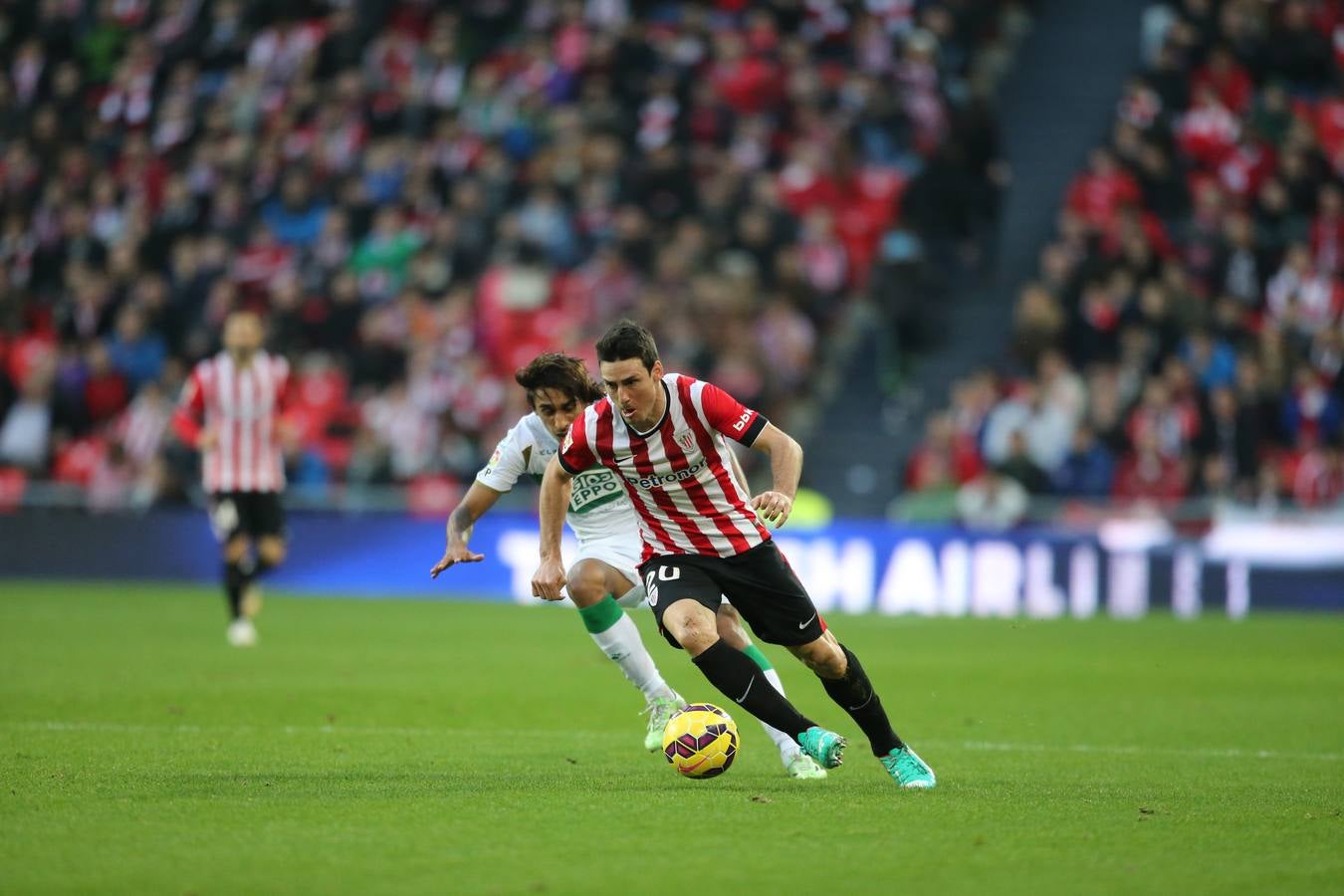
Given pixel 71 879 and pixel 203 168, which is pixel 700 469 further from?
pixel 203 168

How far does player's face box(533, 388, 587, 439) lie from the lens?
829 centimetres

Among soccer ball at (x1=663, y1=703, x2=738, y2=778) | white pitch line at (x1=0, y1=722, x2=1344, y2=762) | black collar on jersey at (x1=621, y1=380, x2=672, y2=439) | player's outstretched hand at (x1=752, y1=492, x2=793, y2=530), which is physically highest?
black collar on jersey at (x1=621, y1=380, x2=672, y2=439)

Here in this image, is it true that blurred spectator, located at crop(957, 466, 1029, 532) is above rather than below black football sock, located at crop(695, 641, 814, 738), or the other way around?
→ above

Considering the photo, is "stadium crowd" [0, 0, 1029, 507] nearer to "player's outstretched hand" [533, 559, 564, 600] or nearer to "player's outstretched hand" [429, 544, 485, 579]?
"player's outstretched hand" [429, 544, 485, 579]

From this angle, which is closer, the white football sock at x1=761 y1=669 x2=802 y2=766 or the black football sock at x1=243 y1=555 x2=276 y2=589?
the white football sock at x1=761 y1=669 x2=802 y2=766

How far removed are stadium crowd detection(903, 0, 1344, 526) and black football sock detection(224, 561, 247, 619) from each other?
7.75 m

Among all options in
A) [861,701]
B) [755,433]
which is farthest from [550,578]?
[861,701]

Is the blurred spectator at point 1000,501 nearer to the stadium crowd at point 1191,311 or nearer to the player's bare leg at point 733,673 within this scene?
the stadium crowd at point 1191,311

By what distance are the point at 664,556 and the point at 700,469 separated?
368mm

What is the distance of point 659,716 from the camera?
8617mm

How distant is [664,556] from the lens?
7574mm

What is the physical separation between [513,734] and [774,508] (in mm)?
3143

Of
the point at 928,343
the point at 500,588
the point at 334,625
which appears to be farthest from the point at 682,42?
the point at 334,625

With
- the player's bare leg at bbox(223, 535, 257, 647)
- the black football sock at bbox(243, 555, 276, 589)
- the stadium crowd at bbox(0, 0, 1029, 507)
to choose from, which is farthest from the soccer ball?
the stadium crowd at bbox(0, 0, 1029, 507)
